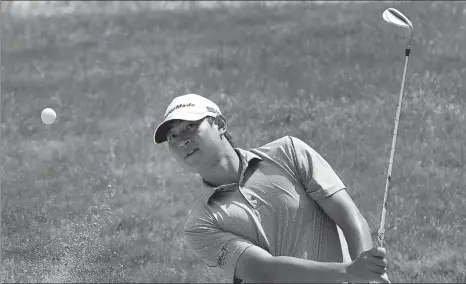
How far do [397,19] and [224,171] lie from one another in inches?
29.4

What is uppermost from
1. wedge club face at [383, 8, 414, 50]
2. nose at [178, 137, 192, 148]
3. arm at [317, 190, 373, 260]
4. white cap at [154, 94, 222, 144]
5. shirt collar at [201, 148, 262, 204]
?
wedge club face at [383, 8, 414, 50]

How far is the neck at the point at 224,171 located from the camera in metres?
2.41

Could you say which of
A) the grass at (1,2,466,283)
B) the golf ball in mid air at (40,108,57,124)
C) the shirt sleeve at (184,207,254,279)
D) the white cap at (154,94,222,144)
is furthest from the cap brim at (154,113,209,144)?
the golf ball in mid air at (40,108,57,124)

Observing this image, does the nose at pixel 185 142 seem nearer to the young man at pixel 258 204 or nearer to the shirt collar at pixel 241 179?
the young man at pixel 258 204

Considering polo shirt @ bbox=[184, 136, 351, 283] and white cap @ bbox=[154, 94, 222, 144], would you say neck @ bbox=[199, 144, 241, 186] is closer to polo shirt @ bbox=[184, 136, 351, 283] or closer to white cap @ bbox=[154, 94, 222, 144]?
polo shirt @ bbox=[184, 136, 351, 283]

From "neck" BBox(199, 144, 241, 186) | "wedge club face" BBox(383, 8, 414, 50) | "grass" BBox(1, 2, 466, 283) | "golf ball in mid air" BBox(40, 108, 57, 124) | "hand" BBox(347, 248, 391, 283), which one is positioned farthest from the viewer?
"golf ball in mid air" BBox(40, 108, 57, 124)

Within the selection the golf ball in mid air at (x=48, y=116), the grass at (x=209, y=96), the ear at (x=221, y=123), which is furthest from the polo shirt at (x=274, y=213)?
the golf ball in mid air at (x=48, y=116)

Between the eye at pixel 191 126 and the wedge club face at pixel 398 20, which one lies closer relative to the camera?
the eye at pixel 191 126

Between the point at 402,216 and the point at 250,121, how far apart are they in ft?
5.07

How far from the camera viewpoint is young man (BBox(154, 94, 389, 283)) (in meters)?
2.33

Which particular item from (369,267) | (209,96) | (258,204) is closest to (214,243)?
(258,204)

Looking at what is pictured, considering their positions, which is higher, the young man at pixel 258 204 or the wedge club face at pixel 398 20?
the wedge club face at pixel 398 20

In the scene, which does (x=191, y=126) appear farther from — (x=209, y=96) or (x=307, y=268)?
(x=209, y=96)

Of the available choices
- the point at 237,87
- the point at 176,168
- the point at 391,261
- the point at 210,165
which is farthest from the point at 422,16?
the point at 210,165
